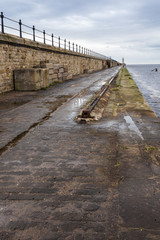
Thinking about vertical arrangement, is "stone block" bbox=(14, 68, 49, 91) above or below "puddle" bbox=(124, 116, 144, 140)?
above

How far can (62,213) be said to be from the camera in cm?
236

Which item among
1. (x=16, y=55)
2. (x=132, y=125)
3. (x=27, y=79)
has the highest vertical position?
(x=16, y=55)

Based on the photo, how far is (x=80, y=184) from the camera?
2936 mm

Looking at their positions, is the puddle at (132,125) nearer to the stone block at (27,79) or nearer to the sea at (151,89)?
the sea at (151,89)

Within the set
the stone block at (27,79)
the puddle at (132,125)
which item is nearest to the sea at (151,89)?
the puddle at (132,125)

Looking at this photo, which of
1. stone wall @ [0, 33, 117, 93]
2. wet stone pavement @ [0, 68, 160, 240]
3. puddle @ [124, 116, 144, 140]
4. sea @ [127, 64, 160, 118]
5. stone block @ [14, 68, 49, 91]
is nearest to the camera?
wet stone pavement @ [0, 68, 160, 240]

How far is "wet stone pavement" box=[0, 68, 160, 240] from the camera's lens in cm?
216

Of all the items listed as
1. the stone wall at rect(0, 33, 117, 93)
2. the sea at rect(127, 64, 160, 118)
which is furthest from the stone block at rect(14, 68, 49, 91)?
the sea at rect(127, 64, 160, 118)

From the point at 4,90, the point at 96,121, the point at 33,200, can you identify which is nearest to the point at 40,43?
the point at 4,90

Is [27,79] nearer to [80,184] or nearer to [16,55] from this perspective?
[16,55]

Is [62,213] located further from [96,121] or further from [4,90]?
[4,90]

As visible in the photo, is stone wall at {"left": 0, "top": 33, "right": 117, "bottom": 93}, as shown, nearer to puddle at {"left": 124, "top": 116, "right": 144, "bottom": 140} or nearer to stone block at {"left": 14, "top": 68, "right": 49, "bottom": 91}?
stone block at {"left": 14, "top": 68, "right": 49, "bottom": 91}

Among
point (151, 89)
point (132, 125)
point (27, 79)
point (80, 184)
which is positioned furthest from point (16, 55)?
point (151, 89)

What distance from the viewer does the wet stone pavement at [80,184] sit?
84.9 inches
